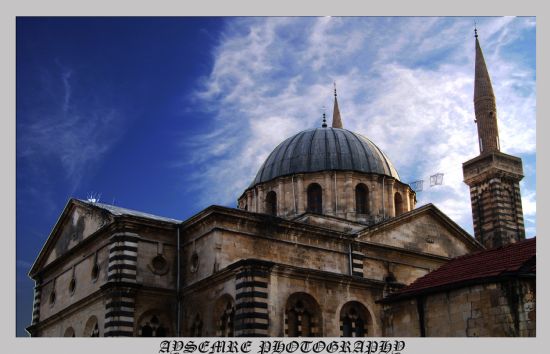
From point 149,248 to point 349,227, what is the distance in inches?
418

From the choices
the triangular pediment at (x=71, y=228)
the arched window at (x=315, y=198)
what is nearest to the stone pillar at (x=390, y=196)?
the arched window at (x=315, y=198)

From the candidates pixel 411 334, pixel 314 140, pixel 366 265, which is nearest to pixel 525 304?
pixel 411 334

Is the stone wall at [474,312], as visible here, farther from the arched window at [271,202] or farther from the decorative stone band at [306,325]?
the arched window at [271,202]

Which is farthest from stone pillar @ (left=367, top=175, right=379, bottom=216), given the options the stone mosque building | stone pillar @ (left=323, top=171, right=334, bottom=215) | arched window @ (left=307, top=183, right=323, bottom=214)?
arched window @ (left=307, top=183, right=323, bottom=214)

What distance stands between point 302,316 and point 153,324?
20.0ft

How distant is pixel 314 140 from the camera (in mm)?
41156

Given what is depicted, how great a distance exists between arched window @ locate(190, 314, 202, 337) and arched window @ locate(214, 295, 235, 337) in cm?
114

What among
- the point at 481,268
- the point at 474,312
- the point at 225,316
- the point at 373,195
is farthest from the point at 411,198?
the point at 474,312

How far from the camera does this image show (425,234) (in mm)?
36438

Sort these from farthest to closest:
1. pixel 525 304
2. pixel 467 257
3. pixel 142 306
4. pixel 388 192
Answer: pixel 388 192 → pixel 142 306 → pixel 467 257 → pixel 525 304

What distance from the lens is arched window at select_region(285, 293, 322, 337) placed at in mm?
28302
